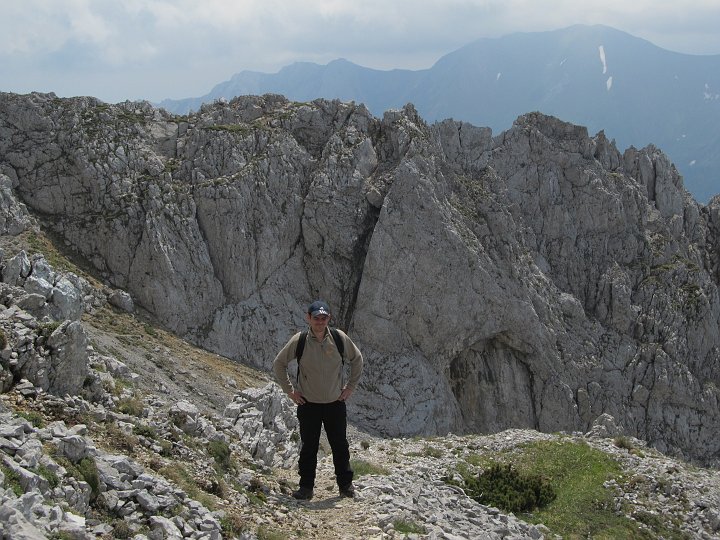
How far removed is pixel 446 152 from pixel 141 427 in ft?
172

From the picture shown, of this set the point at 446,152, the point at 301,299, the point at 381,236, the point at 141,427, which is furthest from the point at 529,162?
the point at 141,427

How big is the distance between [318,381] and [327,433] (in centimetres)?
132

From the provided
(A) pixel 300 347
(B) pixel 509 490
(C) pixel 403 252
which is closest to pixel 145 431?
(A) pixel 300 347

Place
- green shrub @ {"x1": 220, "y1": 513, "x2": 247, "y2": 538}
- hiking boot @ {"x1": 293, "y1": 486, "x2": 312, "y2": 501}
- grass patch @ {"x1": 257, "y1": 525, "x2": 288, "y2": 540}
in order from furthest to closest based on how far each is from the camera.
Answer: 1. hiking boot @ {"x1": 293, "y1": 486, "x2": 312, "y2": 501}
2. grass patch @ {"x1": 257, "y1": 525, "x2": 288, "y2": 540}
3. green shrub @ {"x1": 220, "y1": 513, "x2": 247, "y2": 538}

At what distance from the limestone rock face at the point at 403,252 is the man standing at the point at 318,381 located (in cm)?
3228

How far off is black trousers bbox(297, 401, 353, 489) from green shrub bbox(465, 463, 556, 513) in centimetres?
793

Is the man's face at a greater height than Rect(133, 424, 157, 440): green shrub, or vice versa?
the man's face

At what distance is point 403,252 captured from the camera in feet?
166

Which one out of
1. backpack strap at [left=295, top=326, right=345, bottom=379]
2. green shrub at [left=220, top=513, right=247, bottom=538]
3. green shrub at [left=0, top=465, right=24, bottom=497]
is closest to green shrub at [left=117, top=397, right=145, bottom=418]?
backpack strap at [left=295, top=326, right=345, bottom=379]

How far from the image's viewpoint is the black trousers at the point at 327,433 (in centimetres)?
1366

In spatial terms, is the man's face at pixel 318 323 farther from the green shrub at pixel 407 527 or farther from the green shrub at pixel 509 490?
the green shrub at pixel 509 490

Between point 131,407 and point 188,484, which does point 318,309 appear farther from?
point 131,407

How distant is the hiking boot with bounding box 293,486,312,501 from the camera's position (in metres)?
13.9

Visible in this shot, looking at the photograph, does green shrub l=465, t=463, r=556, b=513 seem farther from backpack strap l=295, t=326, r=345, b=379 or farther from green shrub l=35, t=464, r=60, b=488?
green shrub l=35, t=464, r=60, b=488
